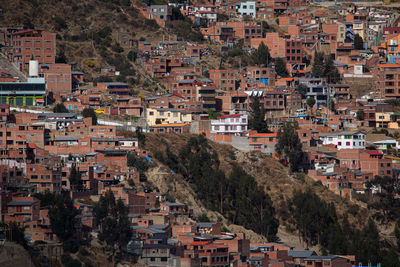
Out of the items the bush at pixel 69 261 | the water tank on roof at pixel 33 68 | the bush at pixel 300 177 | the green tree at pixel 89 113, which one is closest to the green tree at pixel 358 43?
the bush at pixel 300 177

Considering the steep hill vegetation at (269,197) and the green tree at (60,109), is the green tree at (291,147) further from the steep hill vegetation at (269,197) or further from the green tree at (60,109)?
the green tree at (60,109)

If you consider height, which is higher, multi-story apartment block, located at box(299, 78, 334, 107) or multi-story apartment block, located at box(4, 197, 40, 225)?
multi-story apartment block, located at box(299, 78, 334, 107)

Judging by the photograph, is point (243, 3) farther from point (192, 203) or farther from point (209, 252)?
point (209, 252)

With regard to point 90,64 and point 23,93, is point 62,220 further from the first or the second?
point 90,64

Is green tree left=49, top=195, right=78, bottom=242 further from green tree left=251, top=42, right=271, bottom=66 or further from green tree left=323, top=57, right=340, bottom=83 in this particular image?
green tree left=251, top=42, right=271, bottom=66

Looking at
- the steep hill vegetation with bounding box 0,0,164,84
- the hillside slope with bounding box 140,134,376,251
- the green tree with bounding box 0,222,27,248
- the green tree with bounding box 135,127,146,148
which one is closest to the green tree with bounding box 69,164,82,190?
the hillside slope with bounding box 140,134,376,251

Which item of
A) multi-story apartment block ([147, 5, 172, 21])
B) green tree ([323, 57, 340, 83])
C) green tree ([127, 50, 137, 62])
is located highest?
multi-story apartment block ([147, 5, 172, 21])

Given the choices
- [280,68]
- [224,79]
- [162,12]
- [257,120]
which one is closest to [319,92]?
[280,68]

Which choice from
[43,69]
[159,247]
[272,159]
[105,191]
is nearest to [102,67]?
[43,69]
